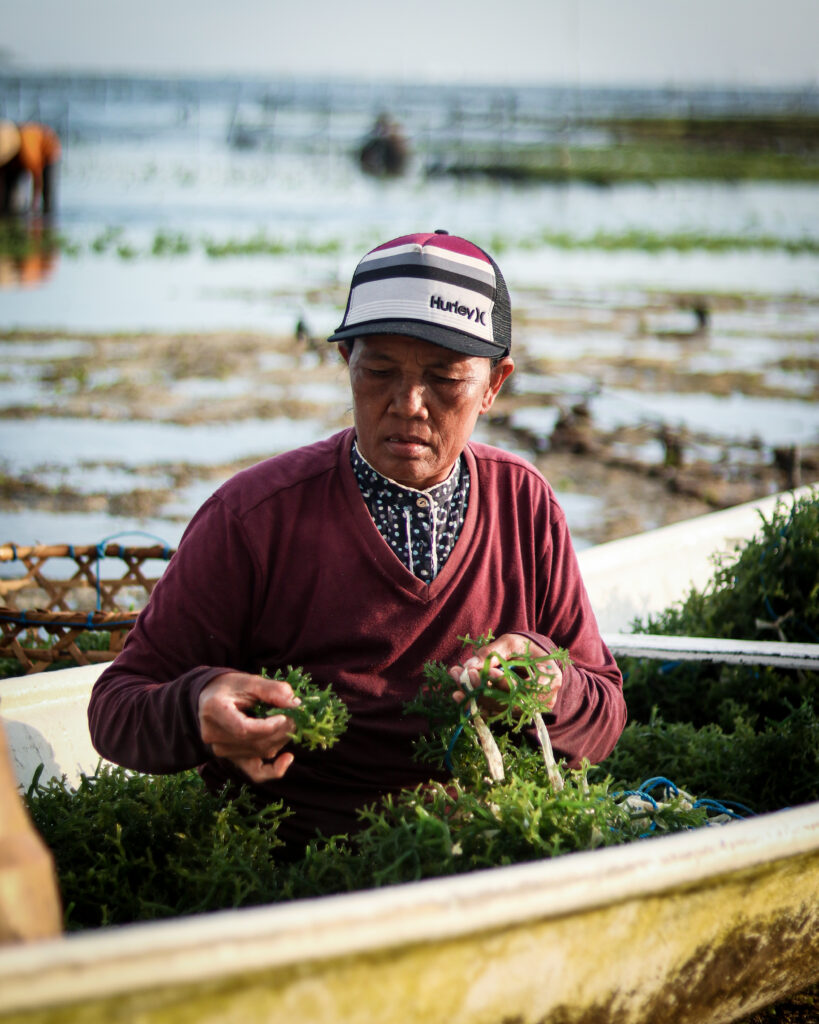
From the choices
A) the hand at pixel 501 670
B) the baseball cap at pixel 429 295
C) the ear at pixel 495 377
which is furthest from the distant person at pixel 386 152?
the hand at pixel 501 670

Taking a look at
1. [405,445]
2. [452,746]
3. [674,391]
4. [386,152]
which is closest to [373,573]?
[405,445]

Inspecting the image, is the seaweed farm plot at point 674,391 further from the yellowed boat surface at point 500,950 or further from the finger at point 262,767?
the finger at point 262,767

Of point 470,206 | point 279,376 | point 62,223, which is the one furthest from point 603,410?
point 470,206

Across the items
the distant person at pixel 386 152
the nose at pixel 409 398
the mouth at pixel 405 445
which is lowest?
the mouth at pixel 405 445

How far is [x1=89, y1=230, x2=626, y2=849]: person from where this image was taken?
89.5 inches

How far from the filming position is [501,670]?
2.17 metres

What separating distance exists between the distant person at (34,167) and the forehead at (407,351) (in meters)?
21.4

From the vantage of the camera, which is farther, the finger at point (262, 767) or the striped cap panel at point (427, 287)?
the striped cap panel at point (427, 287)

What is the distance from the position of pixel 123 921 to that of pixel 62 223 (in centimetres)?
2150

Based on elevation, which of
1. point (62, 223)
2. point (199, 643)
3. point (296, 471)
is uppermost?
point (62, 223)

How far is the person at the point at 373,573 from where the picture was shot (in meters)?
2.27

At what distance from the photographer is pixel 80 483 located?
7676 millimetres

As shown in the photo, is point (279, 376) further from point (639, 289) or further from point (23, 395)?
point (639, 289)

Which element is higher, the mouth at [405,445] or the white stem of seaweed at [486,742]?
the mouth at [405,445]
